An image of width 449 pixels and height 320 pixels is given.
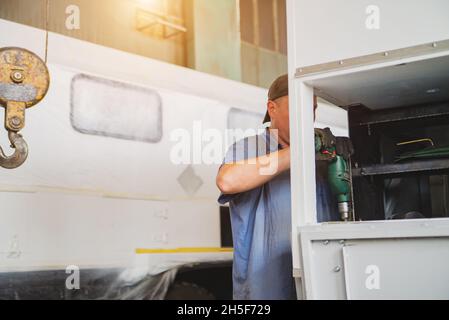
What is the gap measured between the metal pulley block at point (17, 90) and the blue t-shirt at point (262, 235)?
1.27 m

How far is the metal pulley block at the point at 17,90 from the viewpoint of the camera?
10.5 ft

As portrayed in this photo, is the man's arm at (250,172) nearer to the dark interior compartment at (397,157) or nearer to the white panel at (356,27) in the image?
the dark interior compartment at (397,157)

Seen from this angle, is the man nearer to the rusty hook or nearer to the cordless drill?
the cordless drill

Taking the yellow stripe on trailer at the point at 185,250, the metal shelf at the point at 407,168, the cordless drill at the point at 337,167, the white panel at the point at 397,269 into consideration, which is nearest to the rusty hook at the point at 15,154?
the yellow stripe on trailer at the point at 185,250

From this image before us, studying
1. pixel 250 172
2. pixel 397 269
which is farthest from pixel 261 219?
pixel 397 269

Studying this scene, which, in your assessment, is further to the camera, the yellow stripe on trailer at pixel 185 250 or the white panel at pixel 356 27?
the yellow stripe on trailer at pixel 185 250

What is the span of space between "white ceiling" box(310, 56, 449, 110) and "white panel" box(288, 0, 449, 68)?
82 mm

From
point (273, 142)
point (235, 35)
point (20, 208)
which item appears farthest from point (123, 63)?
point (235, 35)

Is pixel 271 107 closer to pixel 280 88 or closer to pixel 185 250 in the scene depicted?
pixel 280 88

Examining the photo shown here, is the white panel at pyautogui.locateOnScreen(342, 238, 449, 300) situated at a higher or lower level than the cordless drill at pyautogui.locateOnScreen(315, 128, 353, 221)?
lower

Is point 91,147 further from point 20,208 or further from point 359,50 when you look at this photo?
point 359,50

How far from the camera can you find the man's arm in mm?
2537

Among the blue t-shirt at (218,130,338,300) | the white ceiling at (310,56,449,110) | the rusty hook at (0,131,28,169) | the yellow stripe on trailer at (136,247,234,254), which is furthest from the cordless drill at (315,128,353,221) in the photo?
the yellow stripe on trailer at (136,247,234,254)

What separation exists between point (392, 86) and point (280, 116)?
2.85 ft
